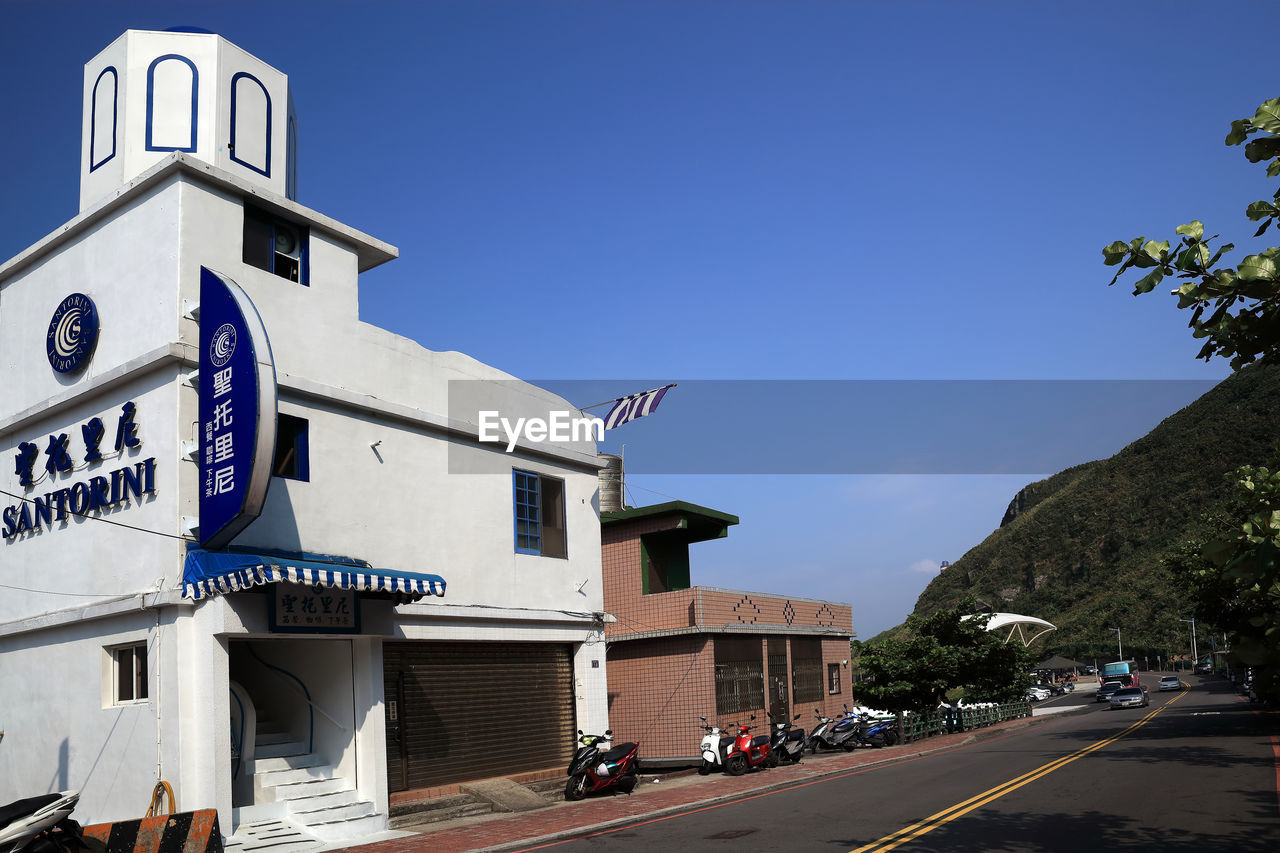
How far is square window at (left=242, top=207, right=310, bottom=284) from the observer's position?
Result: 14.8m

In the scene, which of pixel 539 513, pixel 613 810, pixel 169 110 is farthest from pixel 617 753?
pixel 169 110

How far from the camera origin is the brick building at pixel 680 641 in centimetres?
2245

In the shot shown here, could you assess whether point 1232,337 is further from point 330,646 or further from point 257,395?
point 330,646

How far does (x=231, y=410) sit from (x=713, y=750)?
42.5 ft

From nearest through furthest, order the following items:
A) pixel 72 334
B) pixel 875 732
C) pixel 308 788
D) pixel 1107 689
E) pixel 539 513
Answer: pixel 308 788 → pixel 72 334 → pixel 539 513 → pixel 875 732 → pixel 1107 689

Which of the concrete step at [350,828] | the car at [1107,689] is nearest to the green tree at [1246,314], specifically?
the concrete step at [350,828]

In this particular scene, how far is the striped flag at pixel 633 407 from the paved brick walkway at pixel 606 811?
7791 mm

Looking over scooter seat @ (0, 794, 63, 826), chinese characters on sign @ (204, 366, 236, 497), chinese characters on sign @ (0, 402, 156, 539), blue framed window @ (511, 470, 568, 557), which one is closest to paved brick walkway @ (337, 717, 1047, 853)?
scooter seat @ (0, 794, 63, 826)

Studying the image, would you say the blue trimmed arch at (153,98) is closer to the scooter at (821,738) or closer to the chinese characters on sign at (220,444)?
the chinese characters on sign at (220,444)

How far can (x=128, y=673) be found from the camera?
13.2 meters

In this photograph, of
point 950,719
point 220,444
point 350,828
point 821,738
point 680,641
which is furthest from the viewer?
point 950,719

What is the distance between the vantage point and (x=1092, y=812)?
489 inches

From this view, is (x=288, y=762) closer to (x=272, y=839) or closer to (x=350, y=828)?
(x=350, y=828)

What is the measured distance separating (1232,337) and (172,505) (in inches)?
469
